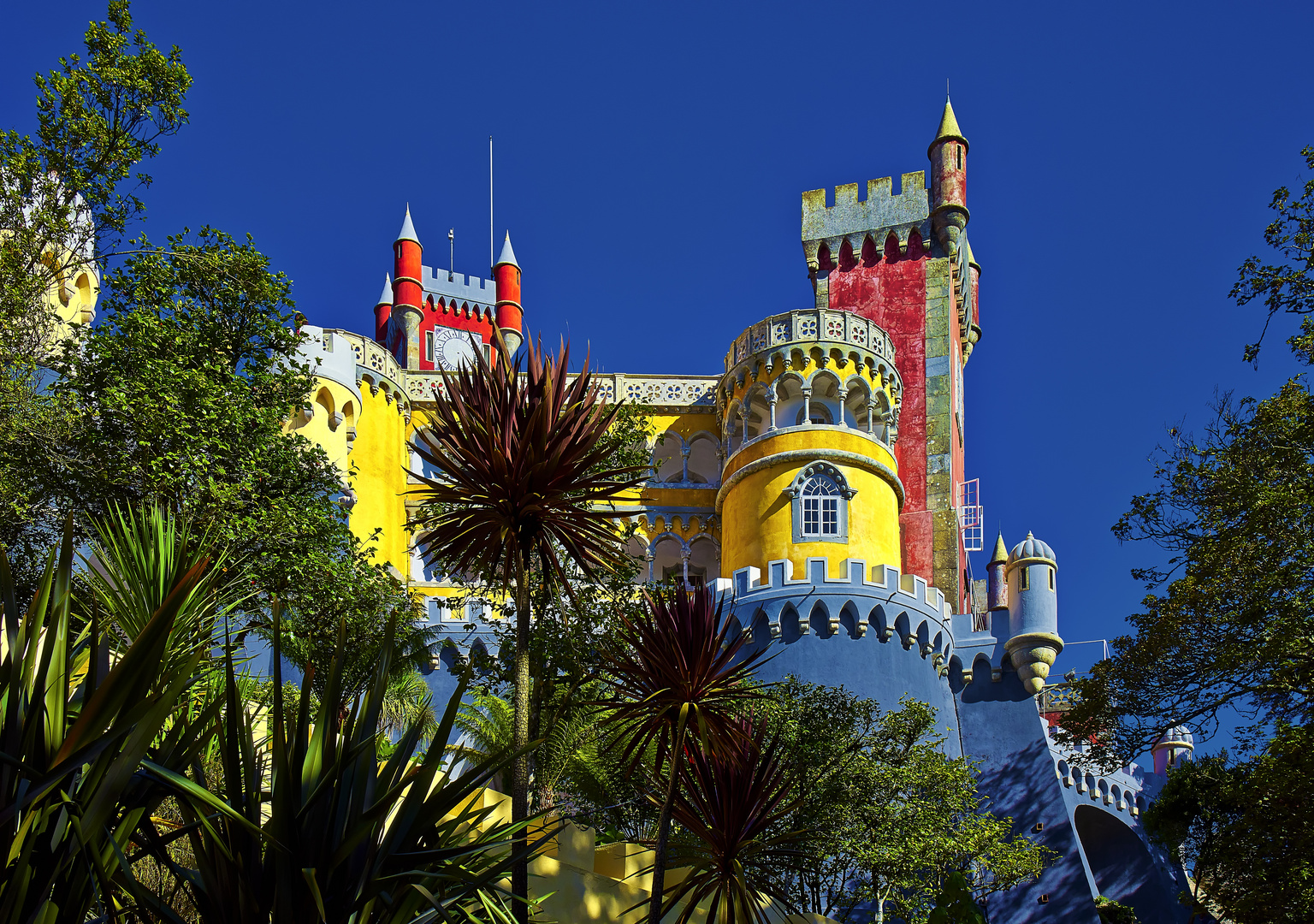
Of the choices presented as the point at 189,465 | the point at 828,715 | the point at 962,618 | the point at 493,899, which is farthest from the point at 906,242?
the point at 493,899

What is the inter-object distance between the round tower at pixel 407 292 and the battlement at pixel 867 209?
921 inches

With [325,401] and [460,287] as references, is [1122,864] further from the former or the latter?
[460,287]

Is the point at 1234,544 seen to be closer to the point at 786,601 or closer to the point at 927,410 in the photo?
the point at 786,601

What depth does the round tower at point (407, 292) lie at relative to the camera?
59469 mm

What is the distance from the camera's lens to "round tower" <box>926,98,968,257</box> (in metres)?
39.8

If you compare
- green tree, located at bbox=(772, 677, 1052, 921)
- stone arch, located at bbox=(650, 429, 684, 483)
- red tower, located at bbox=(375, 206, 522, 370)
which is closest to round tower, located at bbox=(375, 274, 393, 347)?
red tower, located at bbox=(375, 206, 522, 370)

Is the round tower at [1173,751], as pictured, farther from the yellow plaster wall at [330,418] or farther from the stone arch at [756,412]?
the yellow plaster wall at [330,418]

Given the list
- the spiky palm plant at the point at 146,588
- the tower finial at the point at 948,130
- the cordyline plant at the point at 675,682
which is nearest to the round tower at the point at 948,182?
the tower finial at the point at 948,130

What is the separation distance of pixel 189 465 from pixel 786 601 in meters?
17.2

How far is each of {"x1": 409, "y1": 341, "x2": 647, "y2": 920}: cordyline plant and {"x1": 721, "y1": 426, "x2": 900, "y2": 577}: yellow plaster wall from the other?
1969 cm

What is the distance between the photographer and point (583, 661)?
14.1 metres

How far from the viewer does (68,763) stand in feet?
24.1

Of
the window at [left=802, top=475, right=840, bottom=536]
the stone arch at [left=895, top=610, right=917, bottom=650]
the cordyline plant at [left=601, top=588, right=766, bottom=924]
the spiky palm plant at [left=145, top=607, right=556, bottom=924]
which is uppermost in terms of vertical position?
the window at [left=802, top=475, right=840, bottom=536]

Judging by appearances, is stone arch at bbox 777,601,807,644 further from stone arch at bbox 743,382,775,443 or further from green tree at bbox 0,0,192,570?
green tree at bbox 0,0,192,570
